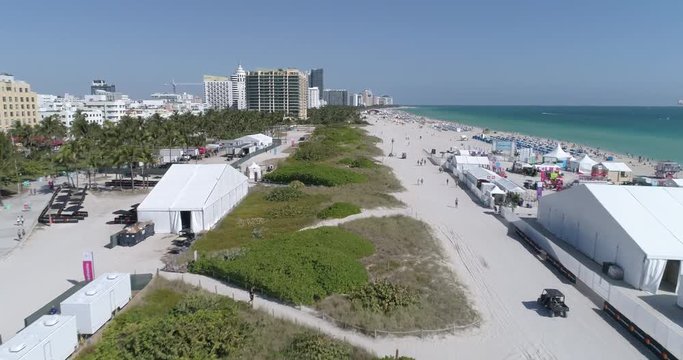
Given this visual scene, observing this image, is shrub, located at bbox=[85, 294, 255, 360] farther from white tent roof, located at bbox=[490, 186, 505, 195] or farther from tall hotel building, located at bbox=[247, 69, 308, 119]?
tall hotel building, located at bbox=[247, 69, 308, 119]

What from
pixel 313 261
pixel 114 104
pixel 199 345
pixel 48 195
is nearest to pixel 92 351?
pixel 199 345

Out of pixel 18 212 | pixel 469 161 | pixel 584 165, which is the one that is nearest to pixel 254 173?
pixel 18 212

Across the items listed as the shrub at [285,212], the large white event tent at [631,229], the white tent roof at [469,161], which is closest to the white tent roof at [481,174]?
the white tent roof at [469,161]

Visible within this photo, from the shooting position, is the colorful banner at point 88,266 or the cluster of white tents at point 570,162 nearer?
the colorful banner at point 88,266

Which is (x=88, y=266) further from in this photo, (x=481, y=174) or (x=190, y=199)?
(x=481, y=174)

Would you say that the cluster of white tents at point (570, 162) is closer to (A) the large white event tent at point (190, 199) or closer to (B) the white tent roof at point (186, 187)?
(A) the large white event tent at point (190, 199)

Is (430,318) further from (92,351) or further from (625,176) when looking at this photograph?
(625,176)

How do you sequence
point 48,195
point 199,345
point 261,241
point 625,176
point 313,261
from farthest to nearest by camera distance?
point 625,176 → point 48,195 → point 261,241 → point 313,261 → point 199,345
